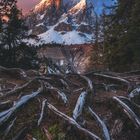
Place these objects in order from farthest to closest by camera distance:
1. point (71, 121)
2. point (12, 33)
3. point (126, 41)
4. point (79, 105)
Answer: point (12, 33) < point (126, 41) < point (79, 105) < point (71, 121)

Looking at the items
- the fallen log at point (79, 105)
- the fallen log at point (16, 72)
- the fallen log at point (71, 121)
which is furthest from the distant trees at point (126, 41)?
the fallen log at point (71, 121)

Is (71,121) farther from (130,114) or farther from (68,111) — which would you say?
(130,114)

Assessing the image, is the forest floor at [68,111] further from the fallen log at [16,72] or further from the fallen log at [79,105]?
the fallen log at [16,72]

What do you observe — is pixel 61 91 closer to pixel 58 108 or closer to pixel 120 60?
pixel 58 108

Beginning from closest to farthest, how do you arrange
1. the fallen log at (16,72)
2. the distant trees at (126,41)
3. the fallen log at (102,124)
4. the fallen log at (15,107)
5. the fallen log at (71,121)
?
the fallen log at (71,121) → the fallen log at (102,124) → the fallen log at (15,107) → the fallen log at (16,72) → the distant trees at (126,41)

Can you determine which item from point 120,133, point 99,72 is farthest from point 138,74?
point 120,133

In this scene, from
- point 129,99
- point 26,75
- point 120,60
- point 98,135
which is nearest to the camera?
point 98,135

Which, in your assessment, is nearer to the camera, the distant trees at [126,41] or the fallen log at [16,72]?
the fallen log at [16,72]

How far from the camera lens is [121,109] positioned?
935 cm

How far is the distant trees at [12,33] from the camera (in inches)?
1401

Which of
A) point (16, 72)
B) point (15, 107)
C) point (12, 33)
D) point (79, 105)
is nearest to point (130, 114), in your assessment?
point (79, 105)

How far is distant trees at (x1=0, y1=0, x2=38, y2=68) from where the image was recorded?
117 feet

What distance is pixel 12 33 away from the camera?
1437 inches

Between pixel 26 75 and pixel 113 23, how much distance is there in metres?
20.4
